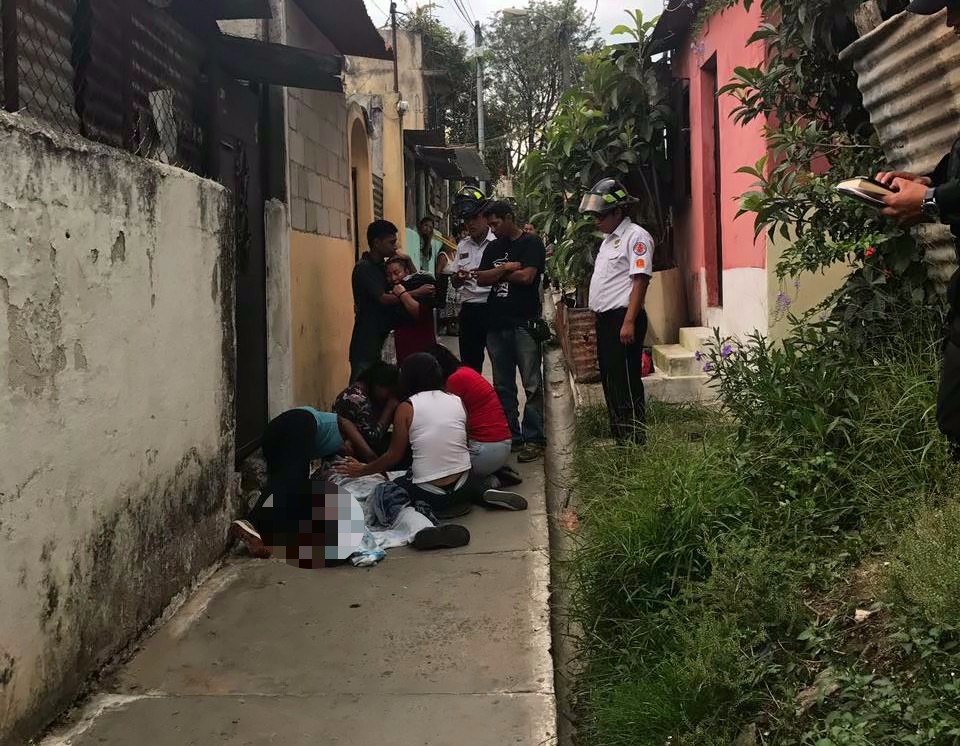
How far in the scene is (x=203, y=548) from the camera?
14.8 feet

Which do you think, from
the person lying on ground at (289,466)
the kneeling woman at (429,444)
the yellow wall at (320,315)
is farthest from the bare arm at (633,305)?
the yellow wall at (320,315)

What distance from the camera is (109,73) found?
3938 mm

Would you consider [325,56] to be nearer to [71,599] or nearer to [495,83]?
[71,599]

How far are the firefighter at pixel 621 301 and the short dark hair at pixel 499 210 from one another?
1.03m

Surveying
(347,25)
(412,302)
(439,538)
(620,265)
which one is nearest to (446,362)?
(412,302)

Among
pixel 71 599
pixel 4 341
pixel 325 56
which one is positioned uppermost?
pixel 325 56

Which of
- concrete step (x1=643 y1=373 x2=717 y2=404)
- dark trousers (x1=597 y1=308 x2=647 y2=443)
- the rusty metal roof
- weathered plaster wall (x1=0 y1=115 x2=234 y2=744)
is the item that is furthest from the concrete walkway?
the rusty metal roof

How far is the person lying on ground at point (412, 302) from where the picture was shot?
6570 mm

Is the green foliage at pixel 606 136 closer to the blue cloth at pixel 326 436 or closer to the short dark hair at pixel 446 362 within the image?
the short dark hair at pixel 446 362

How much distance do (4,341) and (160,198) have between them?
1336 millimetres

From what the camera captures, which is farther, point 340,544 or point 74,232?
point 340,544

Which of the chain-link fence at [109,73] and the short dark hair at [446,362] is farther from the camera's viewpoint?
the short dark hair at [446,362]

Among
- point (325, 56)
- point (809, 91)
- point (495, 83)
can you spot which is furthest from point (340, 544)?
point (495, 83)

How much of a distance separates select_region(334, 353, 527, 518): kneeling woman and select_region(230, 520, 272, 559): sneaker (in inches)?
27.4
